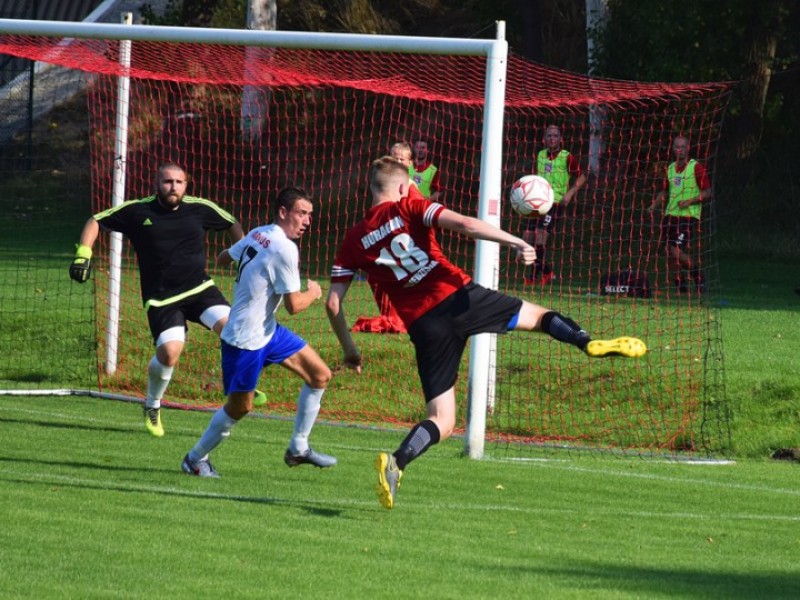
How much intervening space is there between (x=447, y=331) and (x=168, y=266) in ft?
11.6

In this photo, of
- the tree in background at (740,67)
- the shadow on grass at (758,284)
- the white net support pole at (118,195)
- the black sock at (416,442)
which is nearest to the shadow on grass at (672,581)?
the black sock at (416,442)

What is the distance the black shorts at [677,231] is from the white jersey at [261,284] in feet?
24.7

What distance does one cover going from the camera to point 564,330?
27.9ft

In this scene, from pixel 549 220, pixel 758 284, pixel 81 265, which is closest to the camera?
pixel 81 265

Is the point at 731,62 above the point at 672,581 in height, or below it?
above

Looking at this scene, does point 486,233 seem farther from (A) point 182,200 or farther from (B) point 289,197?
(A) point 182,200

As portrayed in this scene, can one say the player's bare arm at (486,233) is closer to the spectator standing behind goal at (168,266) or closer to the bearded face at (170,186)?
the spectator standing behind goal at (168,266)

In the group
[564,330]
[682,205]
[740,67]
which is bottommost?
[564,330]

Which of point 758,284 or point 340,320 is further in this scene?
point 758,284

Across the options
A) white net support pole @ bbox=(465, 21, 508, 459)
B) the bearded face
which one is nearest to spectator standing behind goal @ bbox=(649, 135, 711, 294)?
white net support pole @ bbox=(465, 21, 508, 459)

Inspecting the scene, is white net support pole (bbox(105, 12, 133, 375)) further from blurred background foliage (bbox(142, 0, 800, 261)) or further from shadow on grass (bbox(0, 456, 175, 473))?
blurred background foliage (bbox(142, 0, 800, 261))

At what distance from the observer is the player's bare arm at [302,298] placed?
8.39m

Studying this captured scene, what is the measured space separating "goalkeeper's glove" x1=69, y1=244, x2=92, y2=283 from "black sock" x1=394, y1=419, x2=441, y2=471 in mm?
3336

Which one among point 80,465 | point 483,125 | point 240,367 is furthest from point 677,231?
point 80,465
